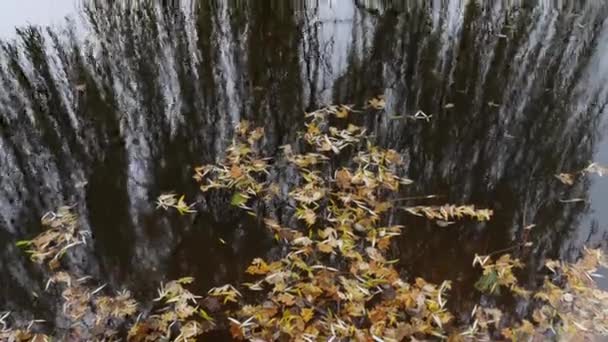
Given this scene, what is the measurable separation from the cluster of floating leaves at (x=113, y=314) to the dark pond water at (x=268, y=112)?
8 cm

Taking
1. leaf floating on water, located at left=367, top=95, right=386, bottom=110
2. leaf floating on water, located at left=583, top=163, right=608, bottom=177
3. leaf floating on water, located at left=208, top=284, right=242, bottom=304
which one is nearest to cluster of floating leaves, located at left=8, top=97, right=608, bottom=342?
leaf floating on water, located at left=208, top=284, right=242, bottom=304

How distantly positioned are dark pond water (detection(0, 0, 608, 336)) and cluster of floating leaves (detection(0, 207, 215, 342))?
3.0 inches

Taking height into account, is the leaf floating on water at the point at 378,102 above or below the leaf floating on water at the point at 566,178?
above

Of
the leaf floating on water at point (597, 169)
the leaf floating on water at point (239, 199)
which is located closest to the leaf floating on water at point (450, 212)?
the leaf floating on water at point (597, 169)

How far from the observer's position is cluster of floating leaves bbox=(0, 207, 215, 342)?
2.63 metres

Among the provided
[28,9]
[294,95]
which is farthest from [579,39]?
[28,9]

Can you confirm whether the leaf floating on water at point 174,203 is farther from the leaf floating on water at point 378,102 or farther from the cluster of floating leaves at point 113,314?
the leaf floating on water at point 378,102

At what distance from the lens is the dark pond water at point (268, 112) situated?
300cm

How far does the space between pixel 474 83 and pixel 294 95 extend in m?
1.29

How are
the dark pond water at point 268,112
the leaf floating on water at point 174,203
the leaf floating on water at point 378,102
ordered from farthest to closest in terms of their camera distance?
the leaf floating on water at point 378,102
the leaf floating on water at point 174,203
the dark pond water at point 268,112

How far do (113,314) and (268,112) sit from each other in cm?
180

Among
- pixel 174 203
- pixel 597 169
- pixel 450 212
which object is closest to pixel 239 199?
pixel 174 203

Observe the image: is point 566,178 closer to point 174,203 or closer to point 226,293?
point 226,293

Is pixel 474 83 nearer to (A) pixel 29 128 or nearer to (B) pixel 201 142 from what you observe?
(B) pixel 201 142
